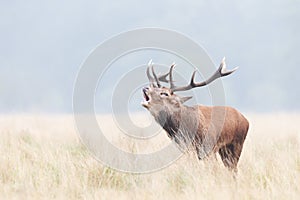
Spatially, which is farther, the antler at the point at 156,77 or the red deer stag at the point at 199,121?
the antler at the point at 156,77

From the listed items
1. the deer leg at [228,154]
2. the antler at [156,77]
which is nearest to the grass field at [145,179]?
the deer leg at [228,154]

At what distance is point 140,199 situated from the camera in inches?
264

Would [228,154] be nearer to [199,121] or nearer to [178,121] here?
[199,121]

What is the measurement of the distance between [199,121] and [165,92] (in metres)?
0.75

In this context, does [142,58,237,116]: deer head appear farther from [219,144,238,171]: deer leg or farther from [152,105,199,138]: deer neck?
[219,144,238,171]: deer leg

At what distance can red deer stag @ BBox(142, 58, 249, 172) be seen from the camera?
366 inches

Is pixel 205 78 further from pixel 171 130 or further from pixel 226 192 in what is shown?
pixel 226 192

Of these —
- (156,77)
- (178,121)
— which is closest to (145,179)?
(178,121)

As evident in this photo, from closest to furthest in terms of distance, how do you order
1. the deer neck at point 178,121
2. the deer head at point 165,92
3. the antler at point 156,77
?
the deer head at point 165,92 < the deer neck at point 178,121 < the antler at point 156,77

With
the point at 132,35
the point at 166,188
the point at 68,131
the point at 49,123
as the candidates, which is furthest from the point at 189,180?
the point at 49,123

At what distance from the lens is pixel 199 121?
9.62m

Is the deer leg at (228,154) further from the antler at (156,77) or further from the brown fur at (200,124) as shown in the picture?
the antler at (156,77)

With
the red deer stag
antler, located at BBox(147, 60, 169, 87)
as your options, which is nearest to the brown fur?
the red deer stag

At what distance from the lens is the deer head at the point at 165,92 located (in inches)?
362
